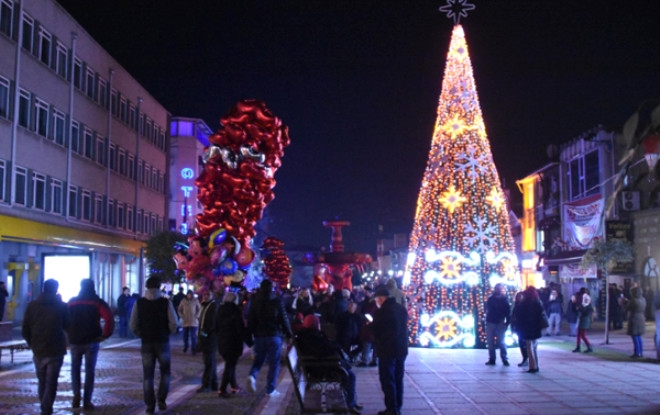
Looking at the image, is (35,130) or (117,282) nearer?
(35,130)

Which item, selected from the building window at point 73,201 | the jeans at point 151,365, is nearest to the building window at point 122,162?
the building window at point 73,201

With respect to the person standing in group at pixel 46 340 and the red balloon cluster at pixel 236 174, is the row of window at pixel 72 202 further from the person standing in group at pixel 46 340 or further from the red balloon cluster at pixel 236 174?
the person standing in group at pixel 46 340

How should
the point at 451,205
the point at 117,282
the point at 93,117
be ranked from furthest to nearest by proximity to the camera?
1. the point at 117,282
2. the point at 93,117
3. the point at 451,205

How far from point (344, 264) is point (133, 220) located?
1553 cm

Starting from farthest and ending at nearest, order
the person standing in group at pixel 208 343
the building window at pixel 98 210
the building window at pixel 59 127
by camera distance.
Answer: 1. the building window at pixel 98 210
2. the building window at pixel 59 127
3. the person standing in group at pixel 208 343

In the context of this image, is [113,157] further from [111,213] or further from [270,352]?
[270,352]

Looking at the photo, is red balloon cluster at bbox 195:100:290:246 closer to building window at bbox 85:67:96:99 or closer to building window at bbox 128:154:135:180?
building window at bbox 85:67:96:99

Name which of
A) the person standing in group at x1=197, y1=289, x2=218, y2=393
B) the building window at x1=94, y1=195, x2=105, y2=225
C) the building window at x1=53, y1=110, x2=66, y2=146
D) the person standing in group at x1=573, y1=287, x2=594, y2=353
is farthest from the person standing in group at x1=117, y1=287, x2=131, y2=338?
the person standing in group at x1=573, y1=287, x2=594, y2=353

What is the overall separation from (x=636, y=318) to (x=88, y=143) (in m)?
29.0

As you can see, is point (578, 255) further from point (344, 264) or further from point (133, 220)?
point (133, 220)

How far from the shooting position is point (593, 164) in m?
40.4

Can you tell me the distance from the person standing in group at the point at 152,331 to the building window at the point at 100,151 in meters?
31.5

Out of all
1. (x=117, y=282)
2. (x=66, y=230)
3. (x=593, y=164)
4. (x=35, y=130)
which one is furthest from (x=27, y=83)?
(x=593, y=164)

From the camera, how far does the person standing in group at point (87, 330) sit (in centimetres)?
1103
